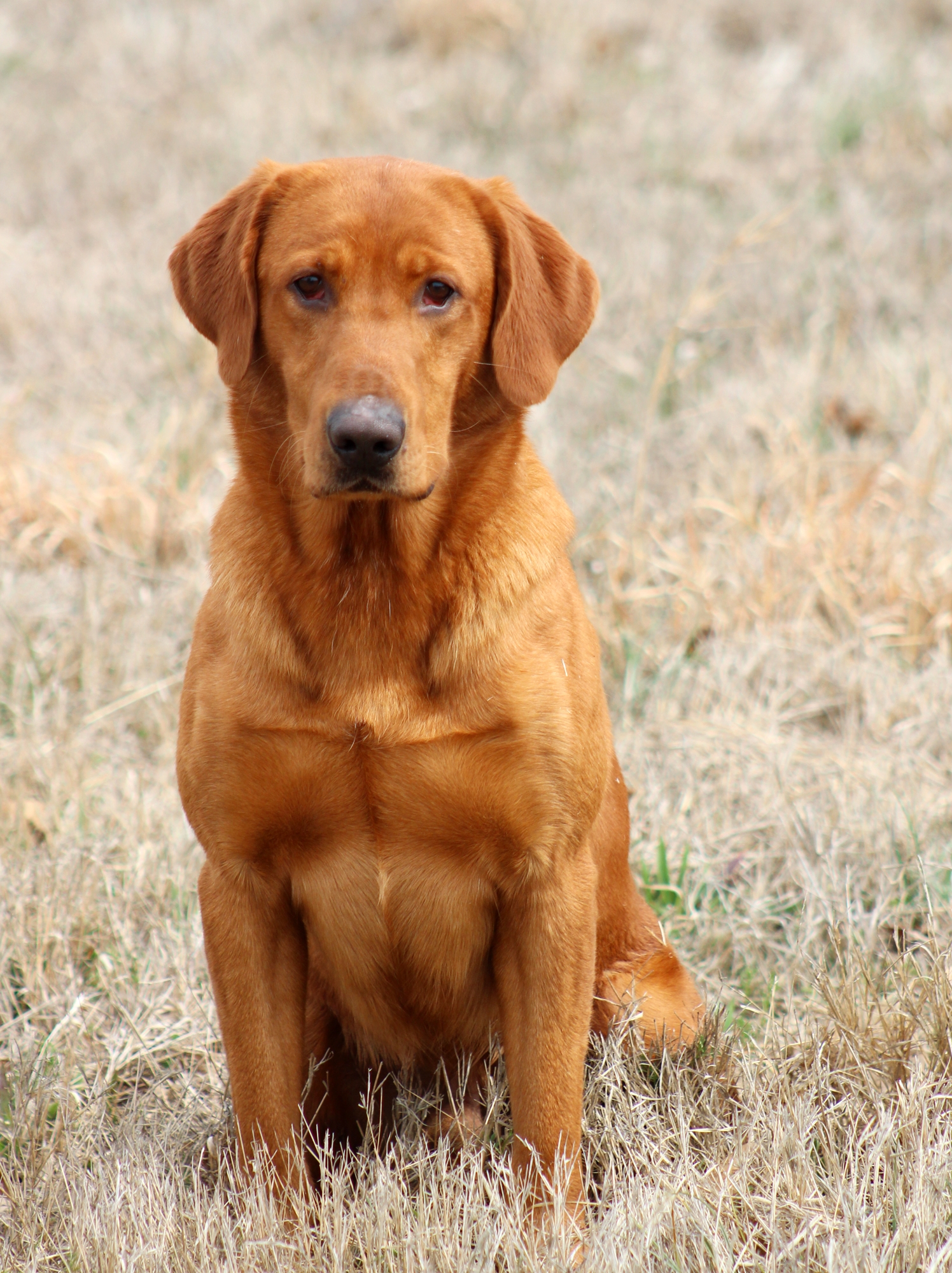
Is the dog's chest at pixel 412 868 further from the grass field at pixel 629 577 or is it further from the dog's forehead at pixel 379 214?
the dog's forehead at pixel 379 214

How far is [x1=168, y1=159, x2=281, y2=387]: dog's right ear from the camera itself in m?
2.44

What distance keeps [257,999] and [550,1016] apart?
1.67 feet

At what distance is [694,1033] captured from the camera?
2.74 m

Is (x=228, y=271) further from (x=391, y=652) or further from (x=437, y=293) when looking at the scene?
(x=391, y=652)

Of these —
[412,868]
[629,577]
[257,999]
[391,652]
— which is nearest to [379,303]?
[391,652]

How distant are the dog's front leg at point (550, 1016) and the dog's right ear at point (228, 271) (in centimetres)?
106

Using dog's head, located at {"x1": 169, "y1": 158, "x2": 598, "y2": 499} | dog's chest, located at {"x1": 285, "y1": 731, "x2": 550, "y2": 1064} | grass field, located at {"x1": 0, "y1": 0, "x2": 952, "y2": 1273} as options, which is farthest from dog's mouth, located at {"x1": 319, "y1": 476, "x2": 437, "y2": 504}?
grass field, located at {"x1": 0, "y1": 0, "x2": 952, "y2": 1273}

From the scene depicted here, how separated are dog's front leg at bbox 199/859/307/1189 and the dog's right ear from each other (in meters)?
0.90

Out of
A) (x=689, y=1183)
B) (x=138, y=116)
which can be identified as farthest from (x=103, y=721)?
(x=138, y=116)

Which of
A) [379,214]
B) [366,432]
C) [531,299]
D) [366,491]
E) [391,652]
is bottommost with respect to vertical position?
[391,652]

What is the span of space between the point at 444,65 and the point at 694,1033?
7.78 metres

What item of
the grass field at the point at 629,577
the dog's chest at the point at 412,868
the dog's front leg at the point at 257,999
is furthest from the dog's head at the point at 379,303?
the grass field at the point at 629,577

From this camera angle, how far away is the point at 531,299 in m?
2.52

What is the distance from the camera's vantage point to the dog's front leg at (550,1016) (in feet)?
7.75
